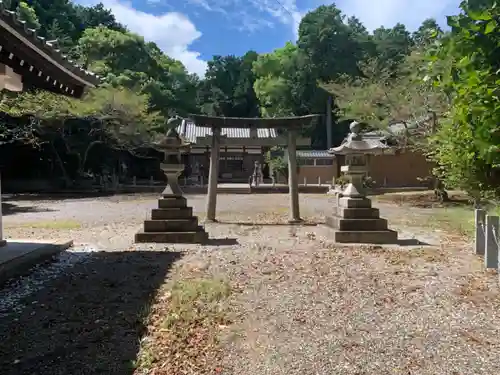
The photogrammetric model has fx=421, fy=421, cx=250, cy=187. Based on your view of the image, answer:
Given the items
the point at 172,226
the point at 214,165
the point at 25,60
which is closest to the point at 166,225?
the point at 172,226

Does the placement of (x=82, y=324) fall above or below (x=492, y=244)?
below

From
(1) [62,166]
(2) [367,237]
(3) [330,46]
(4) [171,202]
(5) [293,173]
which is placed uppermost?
(3) [330,46]

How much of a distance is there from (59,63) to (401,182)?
23993 millimetres

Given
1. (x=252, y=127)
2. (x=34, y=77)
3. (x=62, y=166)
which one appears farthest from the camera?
(x=62, y=166)

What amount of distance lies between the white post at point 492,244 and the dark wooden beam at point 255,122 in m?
5.88

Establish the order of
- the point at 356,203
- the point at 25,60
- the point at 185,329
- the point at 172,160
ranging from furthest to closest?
the point at 172,160, the point at 356,203, the point at 25,60, the point at 185,329

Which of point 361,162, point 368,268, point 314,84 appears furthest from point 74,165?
point 368,268

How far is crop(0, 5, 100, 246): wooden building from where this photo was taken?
13.7 ft

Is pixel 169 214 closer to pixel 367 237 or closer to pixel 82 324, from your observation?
pixel 367 237

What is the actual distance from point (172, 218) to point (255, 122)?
445 cm

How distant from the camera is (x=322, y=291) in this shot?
4684 mm

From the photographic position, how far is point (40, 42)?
4.60 meters

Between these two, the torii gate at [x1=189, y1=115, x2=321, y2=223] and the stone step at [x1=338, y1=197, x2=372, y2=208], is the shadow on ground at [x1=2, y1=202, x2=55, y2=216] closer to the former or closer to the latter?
the torii gate at [x1=189, y1=115, x2=321, y2=223]

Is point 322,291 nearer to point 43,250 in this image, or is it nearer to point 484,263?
point 484,263
